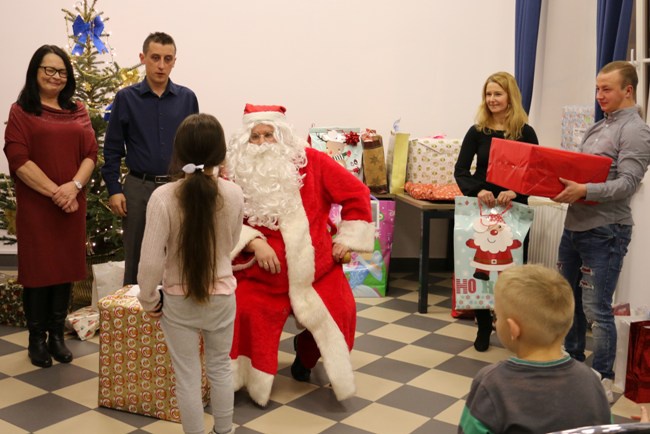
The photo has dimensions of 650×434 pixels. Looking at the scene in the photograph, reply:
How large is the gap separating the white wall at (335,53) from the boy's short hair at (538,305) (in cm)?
399

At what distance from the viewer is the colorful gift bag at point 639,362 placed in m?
3.24

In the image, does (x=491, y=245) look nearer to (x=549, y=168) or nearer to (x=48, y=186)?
(x=549, y=168)

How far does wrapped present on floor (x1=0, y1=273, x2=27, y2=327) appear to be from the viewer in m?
4.27

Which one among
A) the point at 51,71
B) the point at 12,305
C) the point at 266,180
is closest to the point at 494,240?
the point at 266,180

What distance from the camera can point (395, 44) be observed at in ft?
18.6

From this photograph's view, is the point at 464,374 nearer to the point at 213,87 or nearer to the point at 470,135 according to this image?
the point at 470,135

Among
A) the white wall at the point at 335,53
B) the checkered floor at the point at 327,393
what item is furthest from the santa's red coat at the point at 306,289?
the white wall at the point at 335,53

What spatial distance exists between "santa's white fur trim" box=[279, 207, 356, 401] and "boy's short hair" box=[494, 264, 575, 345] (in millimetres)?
1672

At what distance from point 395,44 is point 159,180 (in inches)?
103

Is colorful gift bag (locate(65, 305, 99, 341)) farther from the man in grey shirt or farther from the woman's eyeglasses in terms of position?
the man in grey shirt

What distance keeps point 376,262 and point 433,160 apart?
86 centimetres

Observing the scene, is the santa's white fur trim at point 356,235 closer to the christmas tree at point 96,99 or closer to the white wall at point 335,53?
the christmas tree at point 96,99

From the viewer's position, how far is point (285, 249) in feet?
10.8

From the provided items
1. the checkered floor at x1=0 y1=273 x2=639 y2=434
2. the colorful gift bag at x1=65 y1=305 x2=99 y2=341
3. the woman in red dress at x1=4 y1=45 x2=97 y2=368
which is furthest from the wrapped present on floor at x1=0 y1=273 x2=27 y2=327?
the woman in red dress at x1=4 y1=45 x2=97 y2=368
